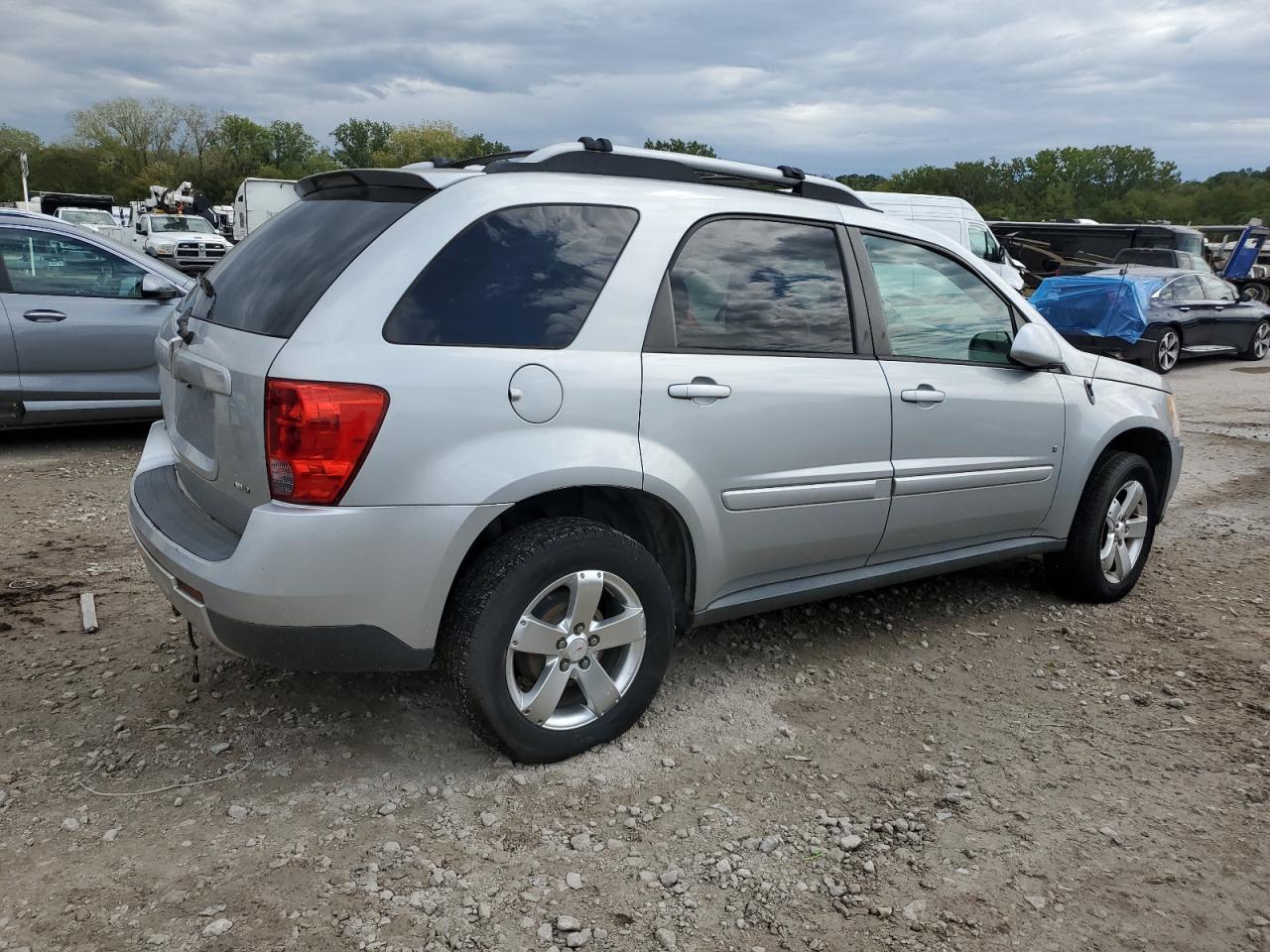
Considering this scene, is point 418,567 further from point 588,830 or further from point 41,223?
point 41,223

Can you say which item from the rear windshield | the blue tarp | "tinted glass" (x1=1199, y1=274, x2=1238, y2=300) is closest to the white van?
the blue tarp

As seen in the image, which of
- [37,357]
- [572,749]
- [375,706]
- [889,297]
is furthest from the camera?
[37,357]

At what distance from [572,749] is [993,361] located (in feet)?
7.70

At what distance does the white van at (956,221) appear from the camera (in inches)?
682

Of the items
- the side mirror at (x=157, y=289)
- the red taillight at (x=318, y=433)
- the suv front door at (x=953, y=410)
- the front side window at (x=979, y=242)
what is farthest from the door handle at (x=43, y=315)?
the front side window at (x=979, y=242)

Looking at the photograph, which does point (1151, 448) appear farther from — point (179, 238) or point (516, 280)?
point (179, 238)

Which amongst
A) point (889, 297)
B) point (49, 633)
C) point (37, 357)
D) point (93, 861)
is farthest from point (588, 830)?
point (37, 357)

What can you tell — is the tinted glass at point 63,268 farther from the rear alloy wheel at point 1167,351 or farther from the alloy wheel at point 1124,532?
the rear alloy wheel at point 1167,351

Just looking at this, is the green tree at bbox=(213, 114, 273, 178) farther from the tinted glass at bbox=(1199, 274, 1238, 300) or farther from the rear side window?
the rear side window

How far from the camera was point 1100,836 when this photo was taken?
9.41 feet

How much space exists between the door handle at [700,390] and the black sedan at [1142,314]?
12963 mm

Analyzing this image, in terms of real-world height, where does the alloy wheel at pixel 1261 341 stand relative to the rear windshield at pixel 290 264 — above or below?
below

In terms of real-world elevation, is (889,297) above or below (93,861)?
above

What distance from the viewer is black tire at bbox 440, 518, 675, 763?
2.82 m
